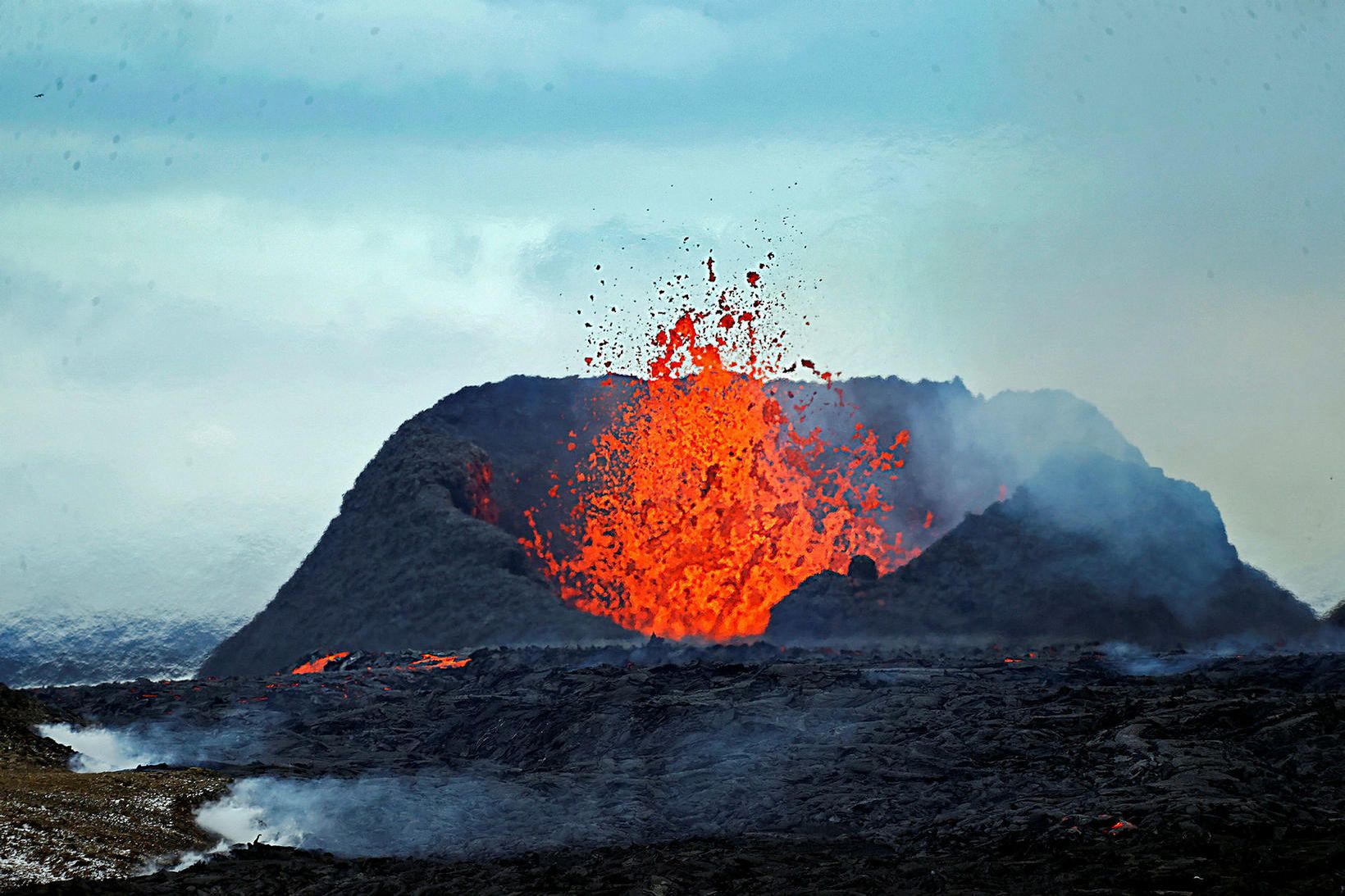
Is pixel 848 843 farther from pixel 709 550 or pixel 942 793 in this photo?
pixel 709 550

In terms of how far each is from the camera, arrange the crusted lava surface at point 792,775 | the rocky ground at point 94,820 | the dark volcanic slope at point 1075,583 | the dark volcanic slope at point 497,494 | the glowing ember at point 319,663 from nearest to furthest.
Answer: the crusted lava surface at point 792,775 → the rocky ground at point 94,820 → the dark volcanic slope at point 1075,583 → the glowing ember at point 319,663 → the dark volcanic slope at point 497,494

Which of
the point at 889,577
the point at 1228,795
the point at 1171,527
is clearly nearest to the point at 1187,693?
the point at 1228,795

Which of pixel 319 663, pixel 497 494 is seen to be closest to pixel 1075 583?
pixel 319 663

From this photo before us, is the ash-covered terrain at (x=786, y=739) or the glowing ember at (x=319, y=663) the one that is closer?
the ash-covered terrain at (x=786, y=739)

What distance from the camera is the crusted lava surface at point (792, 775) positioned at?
36.7 feet

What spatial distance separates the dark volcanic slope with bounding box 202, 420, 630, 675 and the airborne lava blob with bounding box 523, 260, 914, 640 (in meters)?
3.47

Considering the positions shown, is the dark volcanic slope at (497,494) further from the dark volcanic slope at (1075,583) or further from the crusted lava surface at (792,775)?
the crusted lava surface at (792,775)

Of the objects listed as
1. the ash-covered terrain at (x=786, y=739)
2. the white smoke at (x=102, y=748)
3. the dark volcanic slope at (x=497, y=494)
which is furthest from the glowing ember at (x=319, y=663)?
the white smoke at (x=102, y=748)

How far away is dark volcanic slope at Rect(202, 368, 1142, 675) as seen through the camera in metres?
39.6

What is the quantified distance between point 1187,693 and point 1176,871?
31.8 feet

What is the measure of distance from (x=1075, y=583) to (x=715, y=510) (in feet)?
40.4

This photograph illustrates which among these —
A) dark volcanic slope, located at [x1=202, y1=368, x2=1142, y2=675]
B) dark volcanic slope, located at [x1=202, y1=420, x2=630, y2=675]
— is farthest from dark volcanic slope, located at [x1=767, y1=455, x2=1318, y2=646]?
dark volcanic slope, located at [x1=202, y1=420, x2=630, y2=675]

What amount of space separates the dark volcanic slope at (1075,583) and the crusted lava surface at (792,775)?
27.7 feet

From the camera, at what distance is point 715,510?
42125mm
